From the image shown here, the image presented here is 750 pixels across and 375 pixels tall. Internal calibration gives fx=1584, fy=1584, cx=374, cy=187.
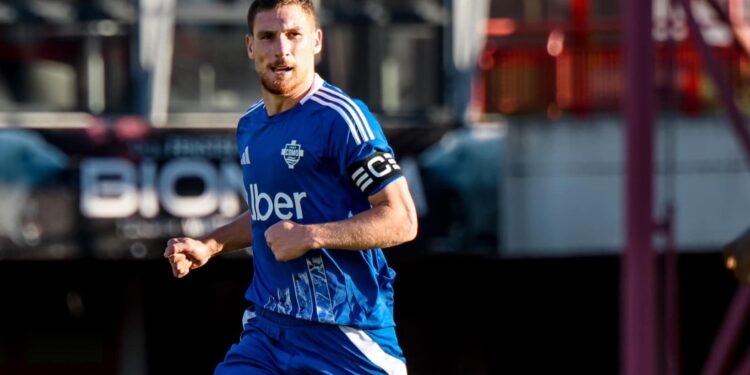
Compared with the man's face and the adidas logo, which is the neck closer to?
the man's face

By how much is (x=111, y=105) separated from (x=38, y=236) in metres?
1.36

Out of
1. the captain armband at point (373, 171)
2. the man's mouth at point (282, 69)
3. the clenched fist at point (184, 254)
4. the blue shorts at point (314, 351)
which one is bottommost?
the blue shorts at point (314, 351)

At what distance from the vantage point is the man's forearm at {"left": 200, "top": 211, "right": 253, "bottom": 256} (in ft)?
18.3

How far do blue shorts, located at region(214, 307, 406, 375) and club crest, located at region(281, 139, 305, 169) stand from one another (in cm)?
51

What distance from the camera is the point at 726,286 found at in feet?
51.8

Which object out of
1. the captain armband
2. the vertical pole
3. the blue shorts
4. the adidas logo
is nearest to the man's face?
the adidas logo

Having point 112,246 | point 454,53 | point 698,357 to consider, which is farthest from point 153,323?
point 698,357

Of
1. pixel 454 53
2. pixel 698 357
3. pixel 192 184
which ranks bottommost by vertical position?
pixel 698 357

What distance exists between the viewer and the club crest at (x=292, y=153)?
5180mm

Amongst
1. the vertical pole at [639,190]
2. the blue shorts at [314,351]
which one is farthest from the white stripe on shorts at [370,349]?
the vertical pole at [639,190]

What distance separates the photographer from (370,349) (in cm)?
522

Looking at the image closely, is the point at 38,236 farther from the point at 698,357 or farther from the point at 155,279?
the point at 698,357

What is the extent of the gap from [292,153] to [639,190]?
3.28 meters

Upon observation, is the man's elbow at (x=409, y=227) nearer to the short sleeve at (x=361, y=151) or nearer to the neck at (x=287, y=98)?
the short sleeve at (x=361, y=151)
